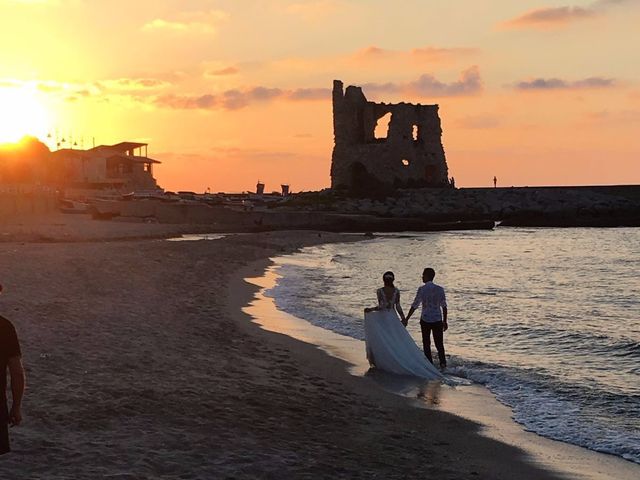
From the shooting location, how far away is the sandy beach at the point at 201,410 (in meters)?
6.79

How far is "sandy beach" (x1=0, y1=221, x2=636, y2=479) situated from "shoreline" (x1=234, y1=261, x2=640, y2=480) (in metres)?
0.24

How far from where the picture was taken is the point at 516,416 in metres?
9.98

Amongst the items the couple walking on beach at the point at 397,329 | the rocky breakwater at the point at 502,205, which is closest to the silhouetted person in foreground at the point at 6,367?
the couple walking on beach at the point at 397,329

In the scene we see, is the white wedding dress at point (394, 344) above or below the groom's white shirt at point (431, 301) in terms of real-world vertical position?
below

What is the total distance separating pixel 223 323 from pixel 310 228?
→ 48.4 metres

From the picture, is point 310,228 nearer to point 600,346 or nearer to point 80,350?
point 600,346

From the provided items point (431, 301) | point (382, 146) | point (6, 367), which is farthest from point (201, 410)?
point (382, 146)

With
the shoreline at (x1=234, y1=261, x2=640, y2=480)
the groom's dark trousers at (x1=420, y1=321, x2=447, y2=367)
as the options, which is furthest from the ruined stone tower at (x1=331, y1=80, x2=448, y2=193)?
the groom's dark trousers at (x1=420, y1=321, x2=447, y2=367)

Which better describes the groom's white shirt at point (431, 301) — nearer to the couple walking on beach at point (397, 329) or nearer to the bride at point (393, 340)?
the couple walking on beach at point (397, 329)

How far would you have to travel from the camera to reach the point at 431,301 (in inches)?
480

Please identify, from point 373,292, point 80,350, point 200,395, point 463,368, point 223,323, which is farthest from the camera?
point 373,292

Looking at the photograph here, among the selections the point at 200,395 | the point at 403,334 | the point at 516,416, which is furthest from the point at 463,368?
the point at 200,395

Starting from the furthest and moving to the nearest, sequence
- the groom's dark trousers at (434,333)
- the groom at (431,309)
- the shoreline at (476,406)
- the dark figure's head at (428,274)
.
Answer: the groom's dark trousers at (434,333), the groom at (431,309), the dark figure's head at (428,274), the shoreline at (476,406)

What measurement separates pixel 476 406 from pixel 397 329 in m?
1.94
